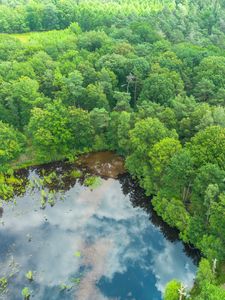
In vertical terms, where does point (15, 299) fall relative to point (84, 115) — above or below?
below

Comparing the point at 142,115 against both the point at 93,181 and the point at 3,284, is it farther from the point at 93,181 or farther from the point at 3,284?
the point at 3,284

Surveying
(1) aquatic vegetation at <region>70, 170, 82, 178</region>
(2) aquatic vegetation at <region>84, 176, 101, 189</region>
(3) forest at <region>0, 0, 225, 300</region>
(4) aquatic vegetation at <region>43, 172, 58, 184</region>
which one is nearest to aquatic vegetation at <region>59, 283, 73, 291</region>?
(3) forest at <region>0, 0, 225, 300</region>

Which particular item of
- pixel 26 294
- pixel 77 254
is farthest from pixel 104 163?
pixel 26 294

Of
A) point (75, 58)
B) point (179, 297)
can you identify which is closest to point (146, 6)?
point (75, 58)

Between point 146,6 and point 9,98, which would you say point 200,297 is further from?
point 146,6

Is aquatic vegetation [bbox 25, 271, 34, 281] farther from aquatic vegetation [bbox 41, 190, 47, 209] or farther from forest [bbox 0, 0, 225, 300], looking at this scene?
forest [bbox 0, 0, 225, 300]

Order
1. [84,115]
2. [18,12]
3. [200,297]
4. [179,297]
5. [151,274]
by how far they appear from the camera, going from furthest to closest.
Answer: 1. [18,12]
2. [84,115]
3. [151,274]
4. [179,297]
5. [200,297]
